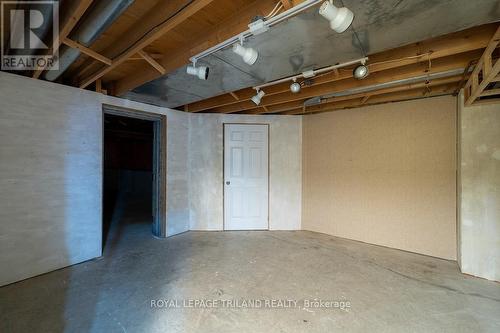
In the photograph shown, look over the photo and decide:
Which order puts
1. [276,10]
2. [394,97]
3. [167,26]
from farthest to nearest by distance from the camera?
[394,97]
[167,26]
[276,10]

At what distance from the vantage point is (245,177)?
4188 mm

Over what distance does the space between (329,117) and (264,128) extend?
1200mm

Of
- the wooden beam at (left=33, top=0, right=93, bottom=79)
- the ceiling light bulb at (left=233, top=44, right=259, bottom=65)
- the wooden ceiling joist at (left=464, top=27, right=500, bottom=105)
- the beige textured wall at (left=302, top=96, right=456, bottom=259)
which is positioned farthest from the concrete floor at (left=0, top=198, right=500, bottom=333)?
the wooden beam at (left=33, top=0, right=93, bottom=79)

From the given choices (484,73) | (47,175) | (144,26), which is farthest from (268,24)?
(47,175)

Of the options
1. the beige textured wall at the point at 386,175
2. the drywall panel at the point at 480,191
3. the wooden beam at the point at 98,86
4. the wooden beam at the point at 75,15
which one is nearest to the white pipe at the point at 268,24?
the wooden beam at the point at 75,15

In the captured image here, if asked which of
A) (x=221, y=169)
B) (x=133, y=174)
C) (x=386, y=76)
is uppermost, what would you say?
(x=386, y=76)

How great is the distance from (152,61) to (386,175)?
11.6ft

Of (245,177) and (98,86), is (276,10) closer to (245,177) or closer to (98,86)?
(98,86)

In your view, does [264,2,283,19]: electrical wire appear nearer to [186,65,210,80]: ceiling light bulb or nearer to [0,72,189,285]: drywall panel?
[186,65,210,80]: ceiling light bulb

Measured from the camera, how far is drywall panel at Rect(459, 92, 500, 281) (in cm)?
240

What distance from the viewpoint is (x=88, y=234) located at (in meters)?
2.79

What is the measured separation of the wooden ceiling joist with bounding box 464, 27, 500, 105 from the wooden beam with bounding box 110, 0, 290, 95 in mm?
1736

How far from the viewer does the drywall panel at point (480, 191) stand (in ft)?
7.88

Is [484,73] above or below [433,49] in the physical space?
below
